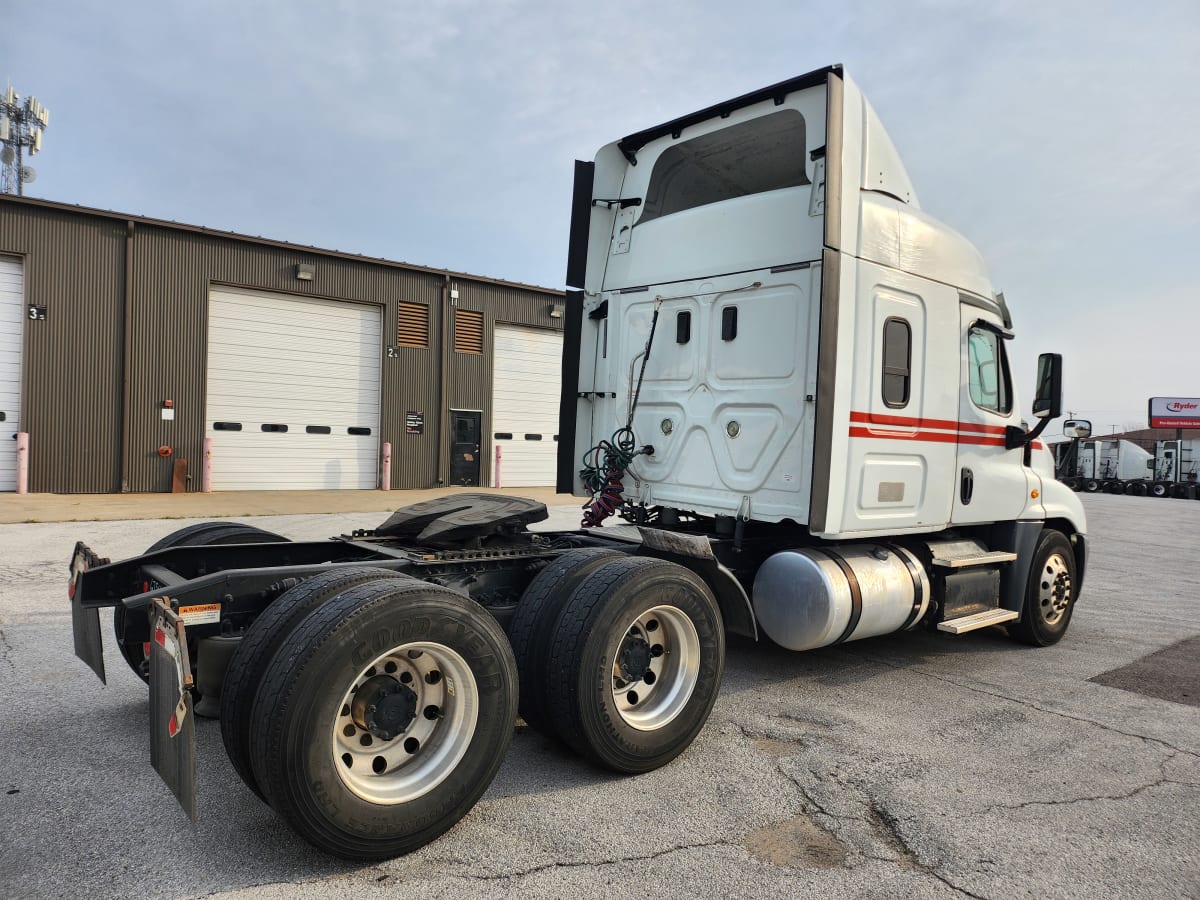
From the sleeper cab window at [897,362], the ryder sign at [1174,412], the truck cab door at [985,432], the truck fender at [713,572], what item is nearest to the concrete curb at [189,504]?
the truck cab door at [985,432]

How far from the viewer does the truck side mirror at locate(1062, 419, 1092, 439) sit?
21.1 ft

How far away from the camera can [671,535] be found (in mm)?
4402

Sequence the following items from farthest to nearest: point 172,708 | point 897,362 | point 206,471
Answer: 1. point 206,471
2. point 897,362
3. point 172,708

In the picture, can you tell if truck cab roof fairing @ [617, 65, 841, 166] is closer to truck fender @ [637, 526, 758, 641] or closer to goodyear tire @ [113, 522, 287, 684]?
truck fender @ [637, 526, 758, 641]

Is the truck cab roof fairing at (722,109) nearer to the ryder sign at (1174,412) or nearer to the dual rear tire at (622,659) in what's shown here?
the dual rear tire at (622,659)

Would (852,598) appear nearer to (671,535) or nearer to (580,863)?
(671,535)

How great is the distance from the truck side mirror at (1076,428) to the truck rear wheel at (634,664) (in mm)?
4112

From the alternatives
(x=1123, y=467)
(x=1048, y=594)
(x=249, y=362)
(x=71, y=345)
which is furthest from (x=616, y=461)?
(x=1123, y=467)

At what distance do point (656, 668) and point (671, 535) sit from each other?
796 mm

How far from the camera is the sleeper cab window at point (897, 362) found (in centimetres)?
516

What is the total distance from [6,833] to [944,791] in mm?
3686

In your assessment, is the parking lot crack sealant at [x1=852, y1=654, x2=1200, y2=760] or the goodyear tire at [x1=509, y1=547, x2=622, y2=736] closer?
the goodyear tire at [x1=509, y1=547, x2=622, y2=736]

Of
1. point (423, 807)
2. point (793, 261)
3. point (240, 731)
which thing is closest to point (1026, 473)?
point (793, 261)

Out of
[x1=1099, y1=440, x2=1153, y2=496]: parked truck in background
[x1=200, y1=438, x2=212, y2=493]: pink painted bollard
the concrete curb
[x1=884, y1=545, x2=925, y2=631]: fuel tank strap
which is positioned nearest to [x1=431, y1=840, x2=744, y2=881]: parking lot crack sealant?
[x1=884, y1=545, x2=925, y2=631]: fuel tank strap
